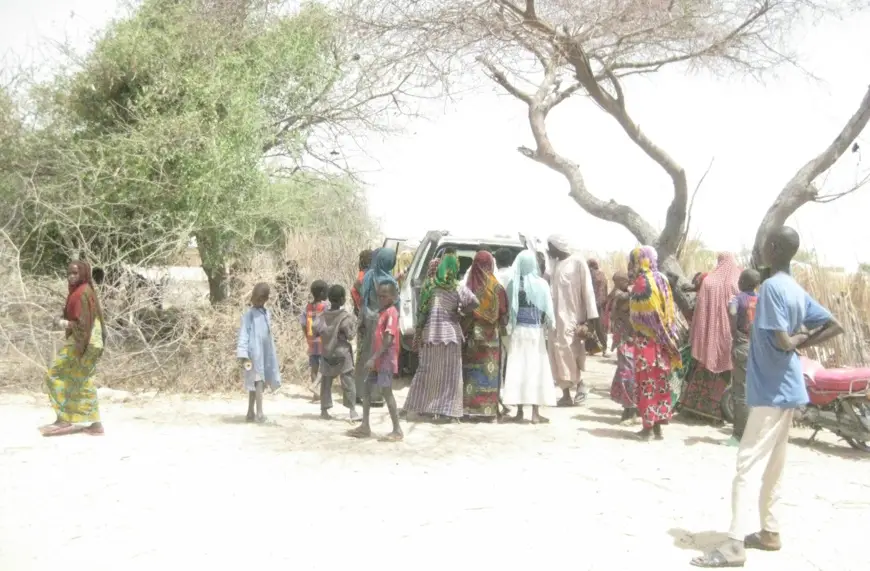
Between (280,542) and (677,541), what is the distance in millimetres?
2380

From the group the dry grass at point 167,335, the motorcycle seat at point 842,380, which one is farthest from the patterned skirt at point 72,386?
the motorcycle seat at point 842,380

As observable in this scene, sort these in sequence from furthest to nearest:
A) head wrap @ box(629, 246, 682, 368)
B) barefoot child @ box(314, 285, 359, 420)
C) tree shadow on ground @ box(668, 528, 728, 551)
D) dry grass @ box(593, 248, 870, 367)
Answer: dry grass @ box(593, 248, 870, 367) < barefoot child @ box(314, 285, 359, 420) < head wrap @ box(629, 246, 682, 368) < tree shadow on ground @ box(668, 528, 728, 551)

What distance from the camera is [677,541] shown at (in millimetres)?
5012

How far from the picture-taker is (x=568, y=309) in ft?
31.4

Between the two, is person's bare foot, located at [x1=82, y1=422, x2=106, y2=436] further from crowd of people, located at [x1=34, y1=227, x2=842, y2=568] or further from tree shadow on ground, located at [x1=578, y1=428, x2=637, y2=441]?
tree shadow on ground, located at [x1=578, y1=428, x2=637, y2=441]

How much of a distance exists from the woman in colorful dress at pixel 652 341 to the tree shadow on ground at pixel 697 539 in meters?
2.60

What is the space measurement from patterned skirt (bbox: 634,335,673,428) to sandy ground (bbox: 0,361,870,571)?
0.31m

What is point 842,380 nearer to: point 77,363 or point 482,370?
point 482,370

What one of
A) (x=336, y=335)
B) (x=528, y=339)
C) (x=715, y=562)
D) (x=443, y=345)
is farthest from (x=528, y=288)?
(x=715, y=562)

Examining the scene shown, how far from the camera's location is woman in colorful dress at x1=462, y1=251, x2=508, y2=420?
8.38m

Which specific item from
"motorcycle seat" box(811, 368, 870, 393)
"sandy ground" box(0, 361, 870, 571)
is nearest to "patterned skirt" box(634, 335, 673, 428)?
"sandy ground" box(0, 361, 870, 571)

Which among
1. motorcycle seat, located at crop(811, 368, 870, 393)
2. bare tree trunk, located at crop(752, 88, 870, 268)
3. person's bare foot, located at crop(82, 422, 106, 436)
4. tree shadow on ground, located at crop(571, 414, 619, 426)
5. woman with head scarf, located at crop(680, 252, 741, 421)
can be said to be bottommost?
person's bare foot, located at crop(82, 422, 106, 436)

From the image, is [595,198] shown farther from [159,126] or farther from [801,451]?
[159,126]

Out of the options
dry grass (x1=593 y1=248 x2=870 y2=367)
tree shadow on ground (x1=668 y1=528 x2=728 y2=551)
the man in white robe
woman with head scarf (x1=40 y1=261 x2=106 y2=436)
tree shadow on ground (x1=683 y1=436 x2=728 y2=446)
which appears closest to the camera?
tree shadow on ground (x1=668 y1=528 x2=728 y2=551)
